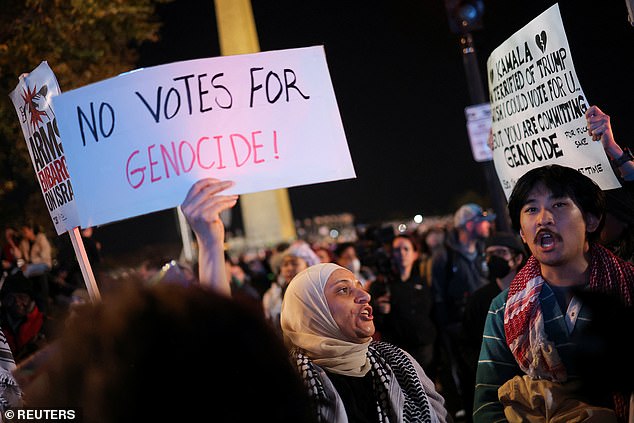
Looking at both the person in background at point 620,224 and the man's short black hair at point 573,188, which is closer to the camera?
the man's short black hair at point 573,188

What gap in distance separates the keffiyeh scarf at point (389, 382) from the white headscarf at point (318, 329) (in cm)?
6

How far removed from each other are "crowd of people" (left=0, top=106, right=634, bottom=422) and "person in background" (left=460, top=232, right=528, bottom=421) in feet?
0.05

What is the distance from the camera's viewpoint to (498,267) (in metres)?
5.81

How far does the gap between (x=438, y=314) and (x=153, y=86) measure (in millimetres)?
4909

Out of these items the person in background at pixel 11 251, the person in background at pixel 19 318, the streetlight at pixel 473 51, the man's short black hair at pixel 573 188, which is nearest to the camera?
the man's short black hair at pixel 573 188

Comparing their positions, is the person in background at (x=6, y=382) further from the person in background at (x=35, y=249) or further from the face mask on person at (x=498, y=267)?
the person in background at (x=35, y=249)

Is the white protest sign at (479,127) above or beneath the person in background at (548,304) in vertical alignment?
above

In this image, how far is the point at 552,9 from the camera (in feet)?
12.7

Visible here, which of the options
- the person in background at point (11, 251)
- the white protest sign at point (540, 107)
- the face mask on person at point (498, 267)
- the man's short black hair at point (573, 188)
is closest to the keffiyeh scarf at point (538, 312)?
the man's short black hair at point (573, 188)

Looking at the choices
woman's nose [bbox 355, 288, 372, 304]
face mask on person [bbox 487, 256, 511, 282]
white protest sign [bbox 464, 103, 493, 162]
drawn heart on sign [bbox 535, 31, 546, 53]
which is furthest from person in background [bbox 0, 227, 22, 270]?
white protest sign [bbox 464, 103, 493, 162]

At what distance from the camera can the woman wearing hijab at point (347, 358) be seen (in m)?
3.39

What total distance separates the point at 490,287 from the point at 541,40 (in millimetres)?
2140

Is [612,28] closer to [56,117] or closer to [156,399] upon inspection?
[56,117]

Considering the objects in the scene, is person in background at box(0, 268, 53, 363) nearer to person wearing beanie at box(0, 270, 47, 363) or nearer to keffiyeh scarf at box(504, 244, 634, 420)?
person wearing beanie at box(0, 270, 47, 363)
